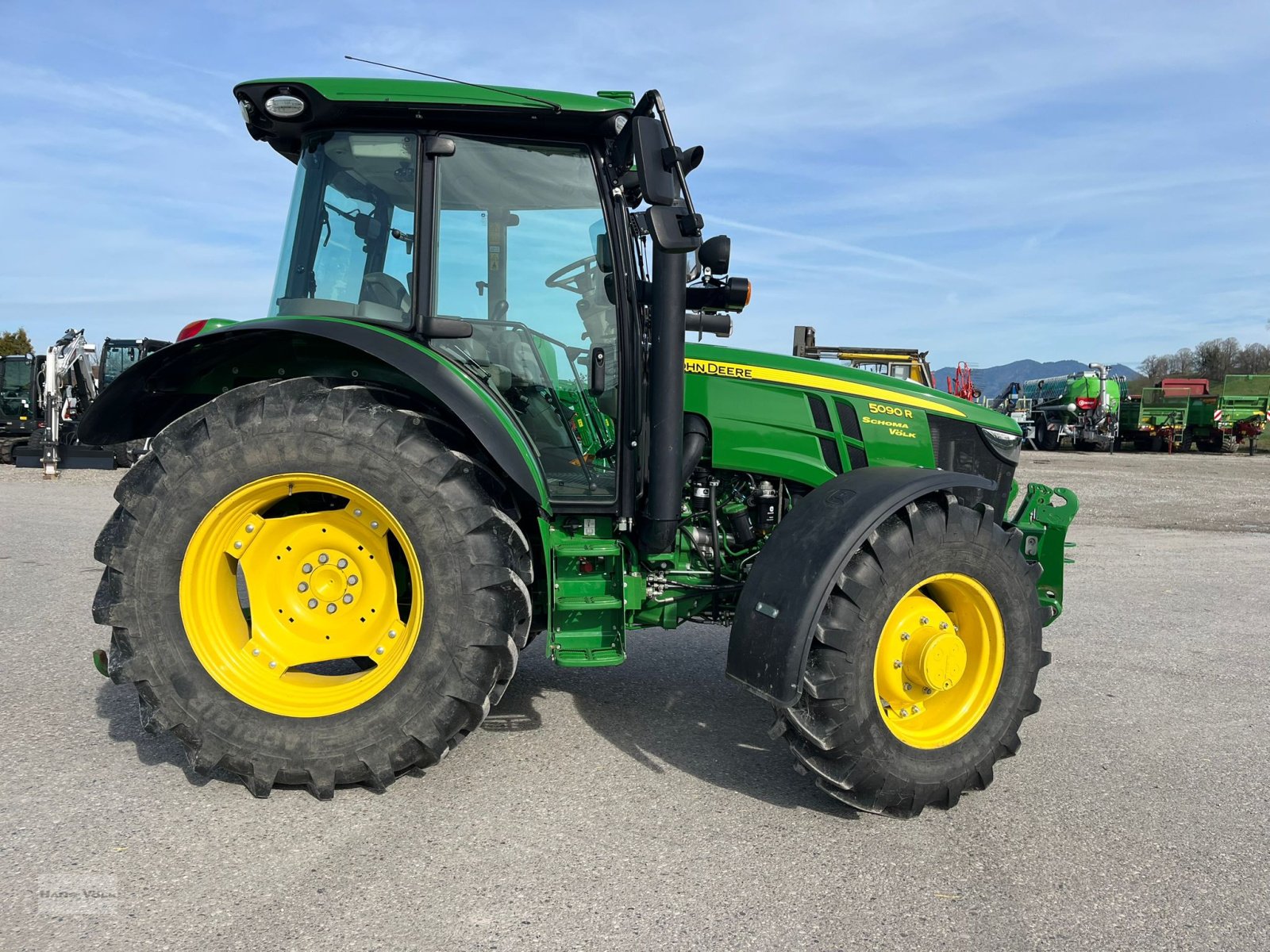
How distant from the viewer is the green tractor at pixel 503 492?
2.95 meters

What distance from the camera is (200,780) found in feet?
10.2

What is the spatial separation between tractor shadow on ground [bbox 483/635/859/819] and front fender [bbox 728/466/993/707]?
0.50 metres

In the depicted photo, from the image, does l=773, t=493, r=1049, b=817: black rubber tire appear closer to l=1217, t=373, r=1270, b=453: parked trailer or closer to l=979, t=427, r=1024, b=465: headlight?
l=979, t=427, r=1024, b=465: headlight

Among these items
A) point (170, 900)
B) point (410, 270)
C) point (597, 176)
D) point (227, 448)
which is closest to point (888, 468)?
point (597, 176)

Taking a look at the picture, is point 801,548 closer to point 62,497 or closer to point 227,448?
point 227,448

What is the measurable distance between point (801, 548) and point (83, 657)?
3.74 metres

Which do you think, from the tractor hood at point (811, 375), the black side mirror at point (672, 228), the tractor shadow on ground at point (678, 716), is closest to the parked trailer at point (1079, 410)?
the tractor shadow on ground at point (678, 716)

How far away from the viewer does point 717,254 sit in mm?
3057

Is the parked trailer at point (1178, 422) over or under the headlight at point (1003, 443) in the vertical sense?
over

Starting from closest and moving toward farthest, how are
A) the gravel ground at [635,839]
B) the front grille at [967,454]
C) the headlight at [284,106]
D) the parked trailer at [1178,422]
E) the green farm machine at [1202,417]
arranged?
the gravel ground at [635,839] → the headlight at [284,106] → the front grille at [967,454] → the green farm machine at [1202,417] → the parked trailer at [1178,422]

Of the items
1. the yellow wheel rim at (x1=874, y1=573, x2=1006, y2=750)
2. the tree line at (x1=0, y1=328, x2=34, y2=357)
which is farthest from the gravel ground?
the tree line at (x1=0, y1=328, x2=34, y2=357)

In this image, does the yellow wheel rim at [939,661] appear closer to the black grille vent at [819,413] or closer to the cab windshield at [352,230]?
the black grille vent at [819,413]

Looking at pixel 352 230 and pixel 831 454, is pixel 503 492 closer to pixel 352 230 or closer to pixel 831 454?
pixel 352 230

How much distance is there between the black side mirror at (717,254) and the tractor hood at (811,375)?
0.45 meters
